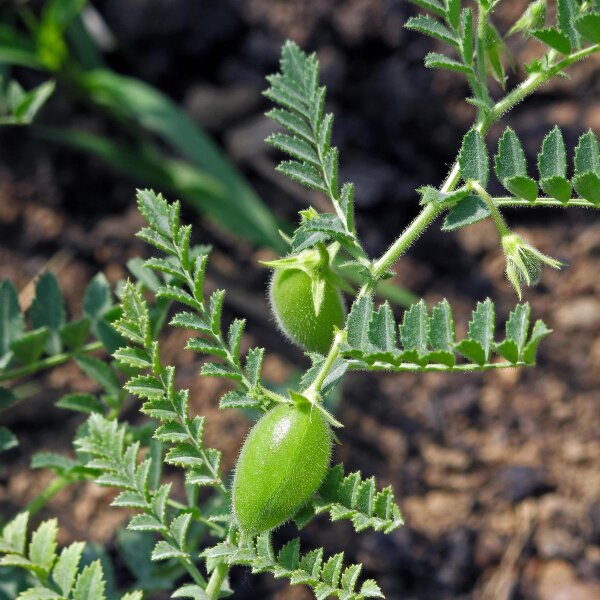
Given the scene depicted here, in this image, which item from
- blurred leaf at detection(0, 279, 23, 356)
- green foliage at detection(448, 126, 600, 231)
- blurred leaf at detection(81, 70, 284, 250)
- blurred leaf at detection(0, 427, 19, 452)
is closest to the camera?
green foliage at detection(448, 126, 600, 231)

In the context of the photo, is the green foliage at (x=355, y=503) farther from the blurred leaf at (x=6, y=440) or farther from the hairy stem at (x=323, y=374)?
the blurred leaf at (x=6, y=440)

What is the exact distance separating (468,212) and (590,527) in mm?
1552

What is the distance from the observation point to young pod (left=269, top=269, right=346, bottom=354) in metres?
1.30

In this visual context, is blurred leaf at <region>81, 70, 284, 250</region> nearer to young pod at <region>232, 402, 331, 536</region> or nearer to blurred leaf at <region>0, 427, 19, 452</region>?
blurred leaf at <region>0, 427, 19, 452</region>

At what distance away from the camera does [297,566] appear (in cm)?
123

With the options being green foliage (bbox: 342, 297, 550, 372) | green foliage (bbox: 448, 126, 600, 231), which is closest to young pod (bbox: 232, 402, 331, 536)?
green foliage (bbox: 342, 297, 550, 372)

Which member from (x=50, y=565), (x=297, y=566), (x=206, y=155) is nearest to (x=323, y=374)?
(x=297, y=566)

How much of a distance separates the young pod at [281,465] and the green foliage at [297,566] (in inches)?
2.1

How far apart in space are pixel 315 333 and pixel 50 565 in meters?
0.55

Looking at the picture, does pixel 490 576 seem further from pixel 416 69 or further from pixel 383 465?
pixel 416 69

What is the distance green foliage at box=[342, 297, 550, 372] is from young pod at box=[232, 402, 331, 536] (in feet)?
0.36

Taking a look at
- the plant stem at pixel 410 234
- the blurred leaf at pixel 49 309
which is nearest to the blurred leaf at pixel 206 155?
the blurred leaf at pixel 49 309

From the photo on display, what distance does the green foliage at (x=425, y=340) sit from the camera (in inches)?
42.0

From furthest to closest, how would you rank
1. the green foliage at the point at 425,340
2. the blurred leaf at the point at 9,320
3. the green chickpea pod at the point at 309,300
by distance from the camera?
the blurred leaf at the point at 9,320, the green chickpea pod at the point at 309,300, the green foliage at the point at 425,340
